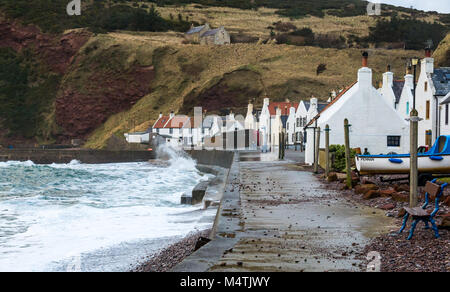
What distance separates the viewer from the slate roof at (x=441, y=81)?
31608 millimetres

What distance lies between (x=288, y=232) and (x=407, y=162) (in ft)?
26.8

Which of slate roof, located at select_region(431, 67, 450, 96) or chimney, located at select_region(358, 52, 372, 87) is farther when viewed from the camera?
slate roof, located at select_region(431, 67, 450, 96)

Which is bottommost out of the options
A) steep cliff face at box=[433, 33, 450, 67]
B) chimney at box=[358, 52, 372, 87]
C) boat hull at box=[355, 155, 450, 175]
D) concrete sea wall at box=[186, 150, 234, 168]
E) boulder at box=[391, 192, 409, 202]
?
concrete sea wall at box=[186, 150, 234, 168]

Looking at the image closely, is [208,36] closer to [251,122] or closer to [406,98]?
[251,122]

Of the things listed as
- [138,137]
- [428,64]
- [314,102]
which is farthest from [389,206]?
[138,137]

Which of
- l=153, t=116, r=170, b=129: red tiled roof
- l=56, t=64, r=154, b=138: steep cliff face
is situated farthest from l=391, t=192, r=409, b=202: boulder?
l=56, t=64, r=154, b=138: steep cliff face

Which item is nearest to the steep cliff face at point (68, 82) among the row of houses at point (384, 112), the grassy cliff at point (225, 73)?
the grassy cliff at point (225, 73)

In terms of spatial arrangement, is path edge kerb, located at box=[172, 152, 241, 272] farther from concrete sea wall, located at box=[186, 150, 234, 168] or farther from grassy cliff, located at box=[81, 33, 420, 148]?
grassy cliff, located at box=[81, 33, 420, 148]

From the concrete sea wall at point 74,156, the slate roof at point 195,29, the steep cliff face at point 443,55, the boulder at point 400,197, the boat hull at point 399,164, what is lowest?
the concrete sea wall at point 74,156

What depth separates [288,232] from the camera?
384 inches

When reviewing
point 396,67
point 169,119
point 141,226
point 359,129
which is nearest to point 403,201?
point 141,226

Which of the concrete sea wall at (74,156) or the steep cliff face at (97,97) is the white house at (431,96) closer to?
the concrete sea wall at (74,156)

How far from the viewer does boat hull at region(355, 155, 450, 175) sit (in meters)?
15.9

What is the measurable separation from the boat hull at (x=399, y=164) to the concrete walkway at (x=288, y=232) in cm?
164
